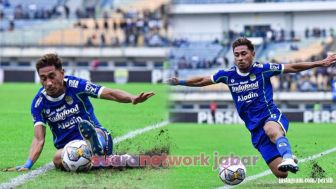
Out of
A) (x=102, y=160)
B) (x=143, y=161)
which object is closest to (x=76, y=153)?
(x=102, y=160)

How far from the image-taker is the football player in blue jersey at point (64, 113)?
8.56 meters

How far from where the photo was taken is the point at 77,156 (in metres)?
8.57

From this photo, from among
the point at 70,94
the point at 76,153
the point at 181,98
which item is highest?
the point at 70,94

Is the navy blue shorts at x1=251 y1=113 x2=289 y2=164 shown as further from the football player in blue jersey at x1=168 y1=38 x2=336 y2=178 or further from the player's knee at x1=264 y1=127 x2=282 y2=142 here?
the player's knee at x1=264 y1=127 x2=282 y2=142

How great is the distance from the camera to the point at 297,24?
44.2 metres

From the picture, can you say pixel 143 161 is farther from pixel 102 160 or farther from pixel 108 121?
pixel 108 121

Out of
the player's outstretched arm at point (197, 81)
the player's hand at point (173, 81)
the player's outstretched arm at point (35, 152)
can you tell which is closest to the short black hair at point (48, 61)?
the player's outstretched arm at point (35, 152)

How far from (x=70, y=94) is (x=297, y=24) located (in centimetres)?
3643

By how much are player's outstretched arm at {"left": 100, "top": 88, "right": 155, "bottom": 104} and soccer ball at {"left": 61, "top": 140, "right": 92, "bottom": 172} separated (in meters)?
0.58

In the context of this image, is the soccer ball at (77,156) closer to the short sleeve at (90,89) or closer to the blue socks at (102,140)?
the blue socks at (102,140)

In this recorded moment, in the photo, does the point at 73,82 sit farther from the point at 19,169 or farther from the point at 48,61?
the point at 19,169

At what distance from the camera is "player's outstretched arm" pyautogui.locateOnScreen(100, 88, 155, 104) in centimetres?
790

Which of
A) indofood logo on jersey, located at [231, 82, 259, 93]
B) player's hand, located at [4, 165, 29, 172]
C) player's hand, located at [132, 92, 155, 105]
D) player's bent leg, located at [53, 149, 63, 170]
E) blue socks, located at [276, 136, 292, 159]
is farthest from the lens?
indofood logo on jersey, located at [231, 82, 259, 93]

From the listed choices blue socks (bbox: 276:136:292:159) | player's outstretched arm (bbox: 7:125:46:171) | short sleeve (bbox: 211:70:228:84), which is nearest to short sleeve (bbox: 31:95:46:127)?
player's outstretched arm (bbox: 7:125:46:171)
